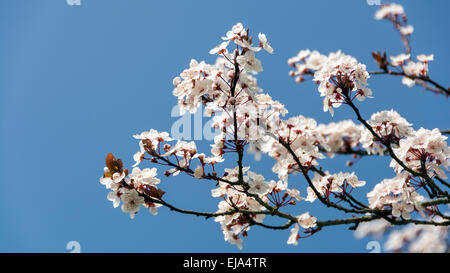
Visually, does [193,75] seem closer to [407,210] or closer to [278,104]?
[278,104]

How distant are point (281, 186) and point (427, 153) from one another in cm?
138

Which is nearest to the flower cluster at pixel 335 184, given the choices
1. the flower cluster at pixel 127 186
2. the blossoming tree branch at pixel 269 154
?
the blossoming tree branch at pixel 269 154

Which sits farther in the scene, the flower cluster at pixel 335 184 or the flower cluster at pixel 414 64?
the flower cluster at pixel 414 64

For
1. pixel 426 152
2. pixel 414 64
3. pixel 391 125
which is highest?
pixel 414 64

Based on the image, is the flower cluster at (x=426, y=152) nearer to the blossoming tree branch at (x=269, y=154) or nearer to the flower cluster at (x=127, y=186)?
the blossoming tree branch at (x=269, y=154)

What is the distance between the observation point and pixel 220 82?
285 centimetres

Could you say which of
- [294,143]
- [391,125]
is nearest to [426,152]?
[391,125]

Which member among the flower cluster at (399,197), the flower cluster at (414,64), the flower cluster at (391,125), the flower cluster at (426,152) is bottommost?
the flower cluster at (399,197)

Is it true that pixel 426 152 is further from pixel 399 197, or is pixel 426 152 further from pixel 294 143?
pixel 294 143

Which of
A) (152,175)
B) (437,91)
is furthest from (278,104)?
(437,91)

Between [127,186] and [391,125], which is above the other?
[391,125]

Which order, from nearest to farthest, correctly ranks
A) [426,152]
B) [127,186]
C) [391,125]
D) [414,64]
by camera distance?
[127,186] < [426,152] < [391,125] < [414,64]

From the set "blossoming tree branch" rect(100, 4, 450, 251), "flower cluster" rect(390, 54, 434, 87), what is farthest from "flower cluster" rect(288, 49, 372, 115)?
"flower cluster" rect(390, 54, 434, 87)

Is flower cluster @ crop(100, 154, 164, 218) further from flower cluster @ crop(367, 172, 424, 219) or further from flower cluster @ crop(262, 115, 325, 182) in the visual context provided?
flower cluster @ crop(367, 172, 424, 219)
